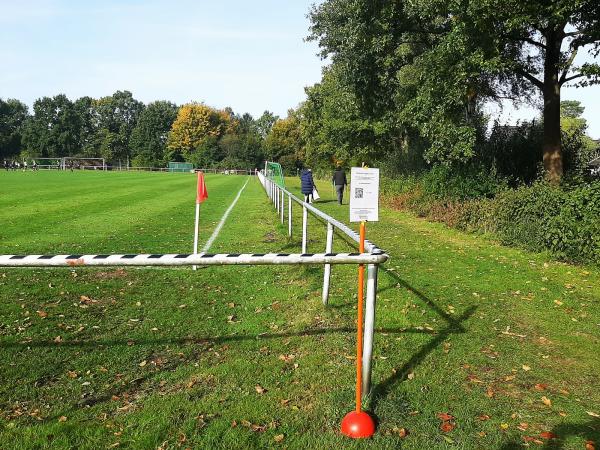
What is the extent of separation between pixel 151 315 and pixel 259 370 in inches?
81.6

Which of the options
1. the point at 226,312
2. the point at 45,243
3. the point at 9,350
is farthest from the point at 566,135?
the point at 9,350

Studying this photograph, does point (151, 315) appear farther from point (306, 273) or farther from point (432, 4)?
point (432, 4)

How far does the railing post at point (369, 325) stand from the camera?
3479mm

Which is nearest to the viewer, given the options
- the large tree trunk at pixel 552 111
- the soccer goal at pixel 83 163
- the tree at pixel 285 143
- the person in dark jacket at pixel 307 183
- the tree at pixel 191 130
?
the large tree trunk at pixel 552 111

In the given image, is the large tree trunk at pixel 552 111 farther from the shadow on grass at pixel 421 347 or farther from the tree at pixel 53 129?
the tree at pixel 53 129

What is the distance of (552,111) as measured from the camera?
46.1 ft

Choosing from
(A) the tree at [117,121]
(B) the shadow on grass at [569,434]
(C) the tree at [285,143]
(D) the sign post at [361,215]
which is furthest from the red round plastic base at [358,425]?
(A) the tree at [117,121]

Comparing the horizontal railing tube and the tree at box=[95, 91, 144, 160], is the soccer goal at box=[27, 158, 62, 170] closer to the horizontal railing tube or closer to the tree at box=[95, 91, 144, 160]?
the tree at box=[95, 91, 144, 160]

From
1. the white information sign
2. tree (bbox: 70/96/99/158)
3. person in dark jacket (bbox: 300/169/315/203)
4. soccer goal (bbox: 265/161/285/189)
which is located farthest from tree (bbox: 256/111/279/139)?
the white information sign

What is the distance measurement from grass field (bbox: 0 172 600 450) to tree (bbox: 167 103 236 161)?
99853 millimetres

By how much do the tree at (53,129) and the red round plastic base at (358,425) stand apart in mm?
112507

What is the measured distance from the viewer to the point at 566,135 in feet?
53.1

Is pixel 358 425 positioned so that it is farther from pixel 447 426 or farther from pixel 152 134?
pixel 152 134

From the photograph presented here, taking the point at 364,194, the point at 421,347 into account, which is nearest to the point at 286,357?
the point at 421,347
